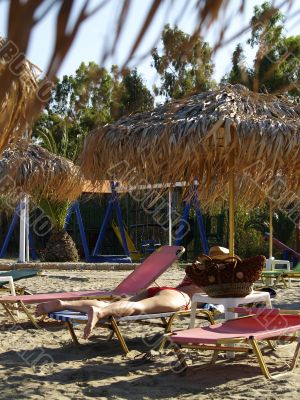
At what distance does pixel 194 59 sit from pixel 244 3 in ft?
0.31

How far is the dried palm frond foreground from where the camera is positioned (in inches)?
220

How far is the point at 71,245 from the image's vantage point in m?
17.7

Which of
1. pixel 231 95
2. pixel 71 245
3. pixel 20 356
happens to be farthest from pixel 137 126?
pixel 71 245

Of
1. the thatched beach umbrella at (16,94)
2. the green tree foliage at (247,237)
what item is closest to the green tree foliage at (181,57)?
the thatched beach umbrella at (16,94)

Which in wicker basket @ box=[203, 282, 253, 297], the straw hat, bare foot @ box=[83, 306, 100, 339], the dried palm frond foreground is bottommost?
bare foot @ box=[83, 306, 100, 339]

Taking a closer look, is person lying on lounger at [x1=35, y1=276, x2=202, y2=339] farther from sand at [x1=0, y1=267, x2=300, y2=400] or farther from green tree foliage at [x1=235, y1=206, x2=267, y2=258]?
green tree foliage at [x1=235, y1=206, x2=267, y2=258]

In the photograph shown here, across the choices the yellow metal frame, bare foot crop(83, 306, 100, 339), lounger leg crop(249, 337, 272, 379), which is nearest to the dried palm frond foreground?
bare foot crop(83, 306, 100, 339)

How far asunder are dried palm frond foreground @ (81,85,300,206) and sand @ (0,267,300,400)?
156cm

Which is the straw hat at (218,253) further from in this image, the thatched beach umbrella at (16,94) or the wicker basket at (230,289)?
the thatched beach umbrella at (16,94)

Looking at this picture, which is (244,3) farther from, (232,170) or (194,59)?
(232,170)

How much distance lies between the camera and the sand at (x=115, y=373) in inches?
164

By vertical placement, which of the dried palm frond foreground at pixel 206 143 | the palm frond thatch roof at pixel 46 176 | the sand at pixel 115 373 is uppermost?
the palm frond thatch roof at pixel 46 176

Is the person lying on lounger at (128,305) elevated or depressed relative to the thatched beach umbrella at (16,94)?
depressed

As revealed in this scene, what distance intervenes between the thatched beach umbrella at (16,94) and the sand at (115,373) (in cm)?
271
